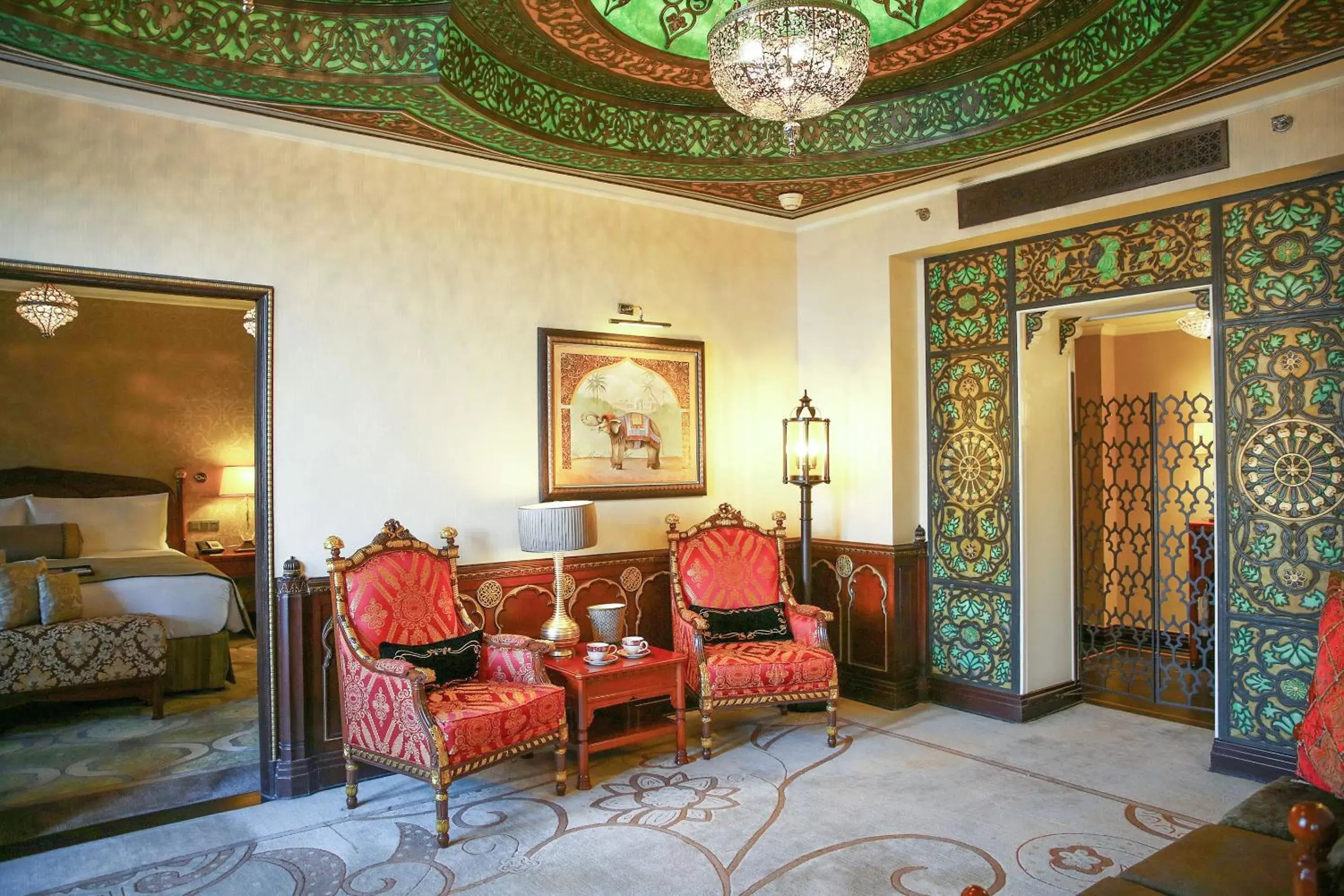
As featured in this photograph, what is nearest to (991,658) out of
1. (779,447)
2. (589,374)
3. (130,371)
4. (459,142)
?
(779,447)

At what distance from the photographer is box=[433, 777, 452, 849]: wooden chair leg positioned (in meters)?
3.66

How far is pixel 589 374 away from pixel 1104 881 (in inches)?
147

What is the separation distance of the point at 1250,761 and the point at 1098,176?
9.68 ft

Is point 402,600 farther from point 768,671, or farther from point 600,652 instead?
point 768,671

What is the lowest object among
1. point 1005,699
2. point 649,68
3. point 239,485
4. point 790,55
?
point 1005,699

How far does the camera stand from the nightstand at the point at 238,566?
26.2 ft

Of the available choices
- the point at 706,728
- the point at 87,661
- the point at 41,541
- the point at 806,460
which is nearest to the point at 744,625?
the point at 706,728

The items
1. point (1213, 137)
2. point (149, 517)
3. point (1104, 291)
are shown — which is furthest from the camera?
point (149, 517)

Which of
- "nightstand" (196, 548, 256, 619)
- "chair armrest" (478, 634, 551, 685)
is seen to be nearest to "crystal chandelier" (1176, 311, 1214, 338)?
"chair armrest" (478, 634, 551, 685)

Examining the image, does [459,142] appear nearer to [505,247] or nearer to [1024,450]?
[505,247]

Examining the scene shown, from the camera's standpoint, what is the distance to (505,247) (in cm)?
503

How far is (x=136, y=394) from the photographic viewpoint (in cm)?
810

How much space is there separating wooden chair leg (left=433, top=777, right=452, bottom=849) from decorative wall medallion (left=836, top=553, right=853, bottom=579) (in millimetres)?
3083

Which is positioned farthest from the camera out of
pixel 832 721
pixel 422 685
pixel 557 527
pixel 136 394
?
pixel 136 394
